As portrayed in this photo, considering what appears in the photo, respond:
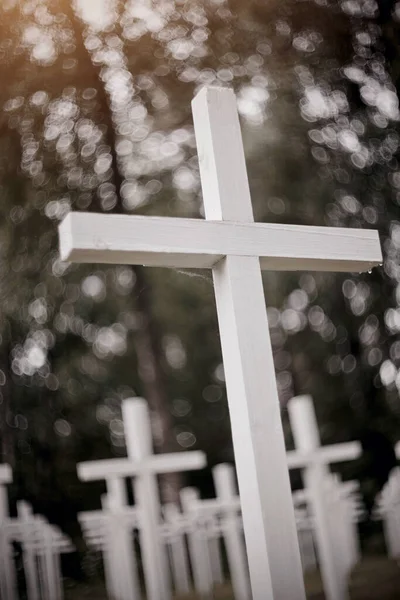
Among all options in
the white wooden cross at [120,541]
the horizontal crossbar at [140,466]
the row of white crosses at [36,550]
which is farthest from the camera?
the row of white crosses at [36,550]

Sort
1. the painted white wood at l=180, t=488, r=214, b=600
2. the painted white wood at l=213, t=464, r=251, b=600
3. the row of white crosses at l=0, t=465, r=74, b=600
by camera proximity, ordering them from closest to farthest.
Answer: the painted white wood at l=213, t=464, r=251, b=600 → the row of white crosses at l=0, t=465, r=74, b=600 → the painted white wood at l=180, t=488, r=214, b=600

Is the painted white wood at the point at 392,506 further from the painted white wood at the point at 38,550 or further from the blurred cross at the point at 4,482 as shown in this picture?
the blurred cross at the point at 4,482

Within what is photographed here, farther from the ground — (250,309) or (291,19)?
(291,19)

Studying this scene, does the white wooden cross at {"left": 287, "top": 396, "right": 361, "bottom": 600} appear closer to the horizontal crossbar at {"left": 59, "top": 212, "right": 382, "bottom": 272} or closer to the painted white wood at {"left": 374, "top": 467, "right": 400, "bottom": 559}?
the painted white wood at {"left": 374, "top": 467, "right": 400, "bottom": 559}

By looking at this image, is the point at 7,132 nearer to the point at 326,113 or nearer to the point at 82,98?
the point at 82,98

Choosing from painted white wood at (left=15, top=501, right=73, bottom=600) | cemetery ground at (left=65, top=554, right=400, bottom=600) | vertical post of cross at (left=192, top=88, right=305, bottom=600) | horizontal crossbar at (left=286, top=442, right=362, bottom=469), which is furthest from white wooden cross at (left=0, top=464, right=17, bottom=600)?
vertical post of cross at (left=192, top=88, right=305, bottom=600)

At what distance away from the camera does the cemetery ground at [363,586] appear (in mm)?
4371

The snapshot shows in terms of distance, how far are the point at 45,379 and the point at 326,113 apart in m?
3.40

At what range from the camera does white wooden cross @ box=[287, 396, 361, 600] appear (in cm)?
379

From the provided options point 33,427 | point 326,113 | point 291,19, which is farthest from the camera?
point 33,427

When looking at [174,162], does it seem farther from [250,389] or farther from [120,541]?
[250,389]

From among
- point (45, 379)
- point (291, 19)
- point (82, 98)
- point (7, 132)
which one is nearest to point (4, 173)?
point (7, 132)

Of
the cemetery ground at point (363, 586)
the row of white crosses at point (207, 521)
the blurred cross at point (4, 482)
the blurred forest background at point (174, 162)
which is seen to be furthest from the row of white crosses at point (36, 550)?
the blurred forest background at point (174, 162)

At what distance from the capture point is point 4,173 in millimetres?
6023
